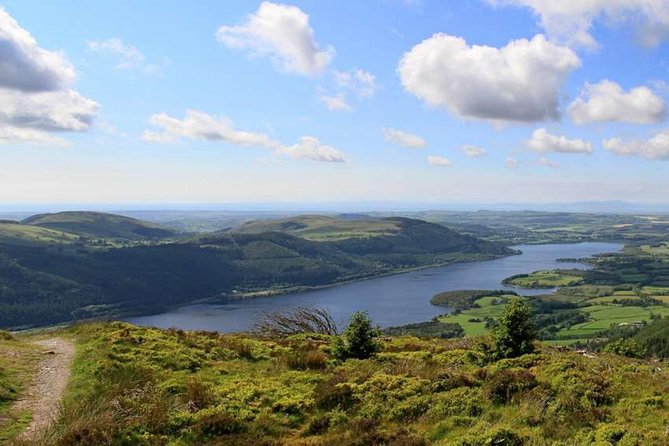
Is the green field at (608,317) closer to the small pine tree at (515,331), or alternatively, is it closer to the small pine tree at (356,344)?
the small pine tree at (515,331)

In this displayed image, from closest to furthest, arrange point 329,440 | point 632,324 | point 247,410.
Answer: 1. point 329,440
2. point 247,410
3. point 632,324

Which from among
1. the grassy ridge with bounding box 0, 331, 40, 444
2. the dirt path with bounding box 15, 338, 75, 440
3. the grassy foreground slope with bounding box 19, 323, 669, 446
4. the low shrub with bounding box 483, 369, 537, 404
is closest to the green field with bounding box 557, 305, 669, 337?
the grassy foreground slope with bounding box 19, 323, 669, 446

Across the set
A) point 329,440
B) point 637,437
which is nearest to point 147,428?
point 329,440

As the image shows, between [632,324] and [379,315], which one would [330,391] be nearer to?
[632,324]

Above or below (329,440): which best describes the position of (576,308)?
below

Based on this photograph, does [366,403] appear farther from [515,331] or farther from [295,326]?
[295,326]

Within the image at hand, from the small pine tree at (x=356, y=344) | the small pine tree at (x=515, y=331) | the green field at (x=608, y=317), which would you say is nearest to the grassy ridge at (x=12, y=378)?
the small pine tree at (x=356, y=344)

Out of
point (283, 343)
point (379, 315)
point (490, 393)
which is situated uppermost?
point (490, 393)
